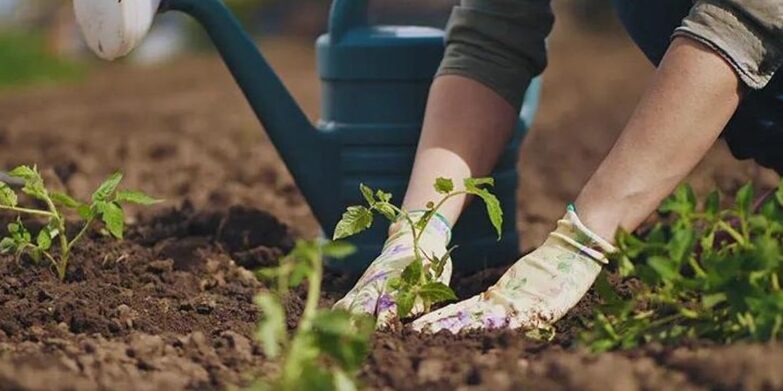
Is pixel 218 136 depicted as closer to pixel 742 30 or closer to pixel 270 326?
pixel 742 30

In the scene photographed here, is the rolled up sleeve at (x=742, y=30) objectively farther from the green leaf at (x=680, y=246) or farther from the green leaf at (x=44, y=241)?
the green leaf at (x=44, y=241)

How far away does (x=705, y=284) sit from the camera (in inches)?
61.2

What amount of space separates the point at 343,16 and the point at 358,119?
191 mm

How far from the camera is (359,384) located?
1516 mm

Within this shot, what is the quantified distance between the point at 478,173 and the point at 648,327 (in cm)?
66

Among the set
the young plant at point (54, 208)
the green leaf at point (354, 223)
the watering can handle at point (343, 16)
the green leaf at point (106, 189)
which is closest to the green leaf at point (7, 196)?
the young plant at point (54, 208)

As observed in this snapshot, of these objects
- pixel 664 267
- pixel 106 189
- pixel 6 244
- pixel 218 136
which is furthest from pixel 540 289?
pixel 218 136

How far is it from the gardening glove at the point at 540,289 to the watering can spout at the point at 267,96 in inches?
28.9

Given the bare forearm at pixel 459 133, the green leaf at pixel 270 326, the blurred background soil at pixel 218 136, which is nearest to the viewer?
the green leaf at pixel 270 326

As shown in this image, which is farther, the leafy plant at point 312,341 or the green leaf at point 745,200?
the green leaf at point 745,200

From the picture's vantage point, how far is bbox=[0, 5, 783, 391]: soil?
57.4 inches

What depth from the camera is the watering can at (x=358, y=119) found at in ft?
8.21

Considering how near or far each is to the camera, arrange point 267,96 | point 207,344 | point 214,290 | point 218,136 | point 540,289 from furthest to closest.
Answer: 1. point 218,136
2. point 267,96
3. point 214,290
4. point 540,289
5. point 207,344

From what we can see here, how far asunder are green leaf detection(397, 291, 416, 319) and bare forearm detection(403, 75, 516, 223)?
33cm
